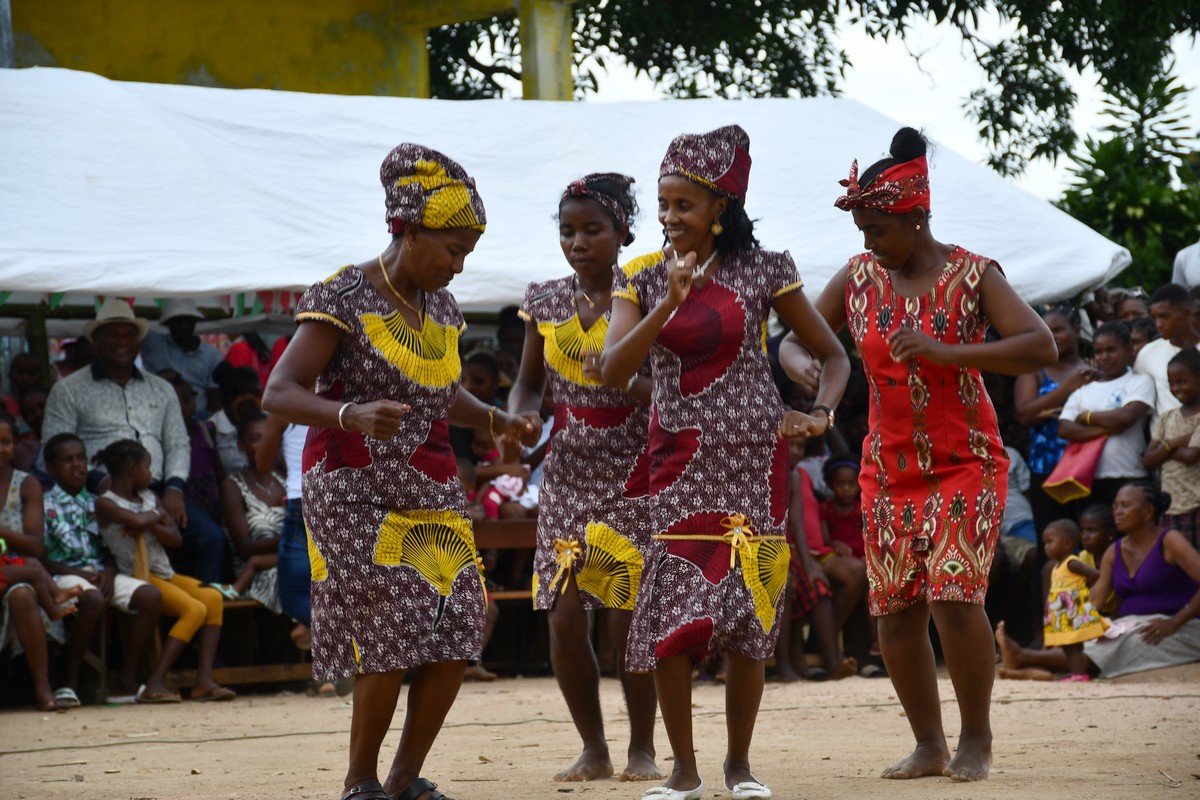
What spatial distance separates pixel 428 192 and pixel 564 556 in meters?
1.57

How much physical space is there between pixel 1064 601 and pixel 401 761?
19.0ft

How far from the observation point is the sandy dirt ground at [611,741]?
5.41 metres

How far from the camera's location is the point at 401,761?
4.95 meters

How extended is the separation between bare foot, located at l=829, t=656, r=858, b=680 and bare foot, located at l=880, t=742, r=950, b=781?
15.4 feet

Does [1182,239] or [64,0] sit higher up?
[64,0]

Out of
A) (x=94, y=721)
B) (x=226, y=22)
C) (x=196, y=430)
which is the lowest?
(x=94, y=721)

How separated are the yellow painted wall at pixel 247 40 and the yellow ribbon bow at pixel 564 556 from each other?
10.2 m

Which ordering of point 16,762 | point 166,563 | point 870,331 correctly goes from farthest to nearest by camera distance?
point 166,563 < point 16,762 < point 870,331

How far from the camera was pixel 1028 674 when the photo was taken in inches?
383

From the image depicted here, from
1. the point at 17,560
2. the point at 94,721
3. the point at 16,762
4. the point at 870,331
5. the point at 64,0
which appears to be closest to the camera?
the point at 870,331

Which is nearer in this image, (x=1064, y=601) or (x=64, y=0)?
(x=1064, y=601)

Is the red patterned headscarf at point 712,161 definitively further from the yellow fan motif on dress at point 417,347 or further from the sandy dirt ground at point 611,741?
the sandy dirt ground at point 611,741

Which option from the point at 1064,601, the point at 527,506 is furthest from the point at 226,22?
the point at 1064,601

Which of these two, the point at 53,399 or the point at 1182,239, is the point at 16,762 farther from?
the point at 1182,239
